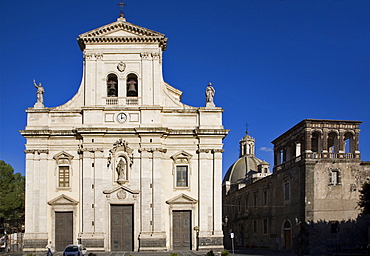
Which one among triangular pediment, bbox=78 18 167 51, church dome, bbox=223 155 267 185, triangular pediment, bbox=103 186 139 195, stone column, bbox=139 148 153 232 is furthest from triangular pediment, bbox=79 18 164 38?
church dome, bbox=223 155 267 185

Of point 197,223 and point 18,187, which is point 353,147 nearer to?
point 197,223

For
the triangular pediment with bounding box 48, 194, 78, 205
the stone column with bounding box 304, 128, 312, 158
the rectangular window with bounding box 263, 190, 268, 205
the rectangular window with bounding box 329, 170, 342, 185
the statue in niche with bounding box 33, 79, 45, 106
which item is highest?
the statue in niche with bounding box 33, 79, 45, 106

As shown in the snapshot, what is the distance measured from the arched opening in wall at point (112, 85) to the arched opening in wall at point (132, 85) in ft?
3.21

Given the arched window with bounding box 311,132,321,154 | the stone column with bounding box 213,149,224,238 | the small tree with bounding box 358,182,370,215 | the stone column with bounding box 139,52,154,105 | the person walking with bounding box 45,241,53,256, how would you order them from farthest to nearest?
the arched window with bounding box 311,132,321,154, the stone column with bounding box 139,52,154,105, the stone column with bounding box 213,149,224,238, the small tree with bounding box 358,182,370,215, the person walking with bounding box 45,241,53,256

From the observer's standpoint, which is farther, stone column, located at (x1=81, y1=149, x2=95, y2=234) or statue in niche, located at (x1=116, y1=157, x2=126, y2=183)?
statue in niche, located at (x1=116, y1=157, x2=126, y2=183)

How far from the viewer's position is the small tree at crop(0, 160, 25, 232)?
55909 millimetres

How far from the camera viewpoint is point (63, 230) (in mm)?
40000

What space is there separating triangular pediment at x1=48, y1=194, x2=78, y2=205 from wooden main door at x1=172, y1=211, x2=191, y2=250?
7.85 metres

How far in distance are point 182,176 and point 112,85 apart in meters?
9.28

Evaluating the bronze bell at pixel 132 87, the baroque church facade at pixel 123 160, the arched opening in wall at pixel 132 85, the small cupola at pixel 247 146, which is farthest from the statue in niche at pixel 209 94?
the small cupola at pixel 247 146

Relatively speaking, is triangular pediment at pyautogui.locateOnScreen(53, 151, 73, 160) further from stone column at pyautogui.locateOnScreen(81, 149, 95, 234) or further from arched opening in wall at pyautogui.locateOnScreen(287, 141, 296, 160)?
arched opening in wall at pyautogui.locateOnScreen(287, 141, 296, 160)

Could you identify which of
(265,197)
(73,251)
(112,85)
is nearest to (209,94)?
(112,85)

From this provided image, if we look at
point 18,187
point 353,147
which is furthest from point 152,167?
point 18,187

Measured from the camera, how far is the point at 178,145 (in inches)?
1625
